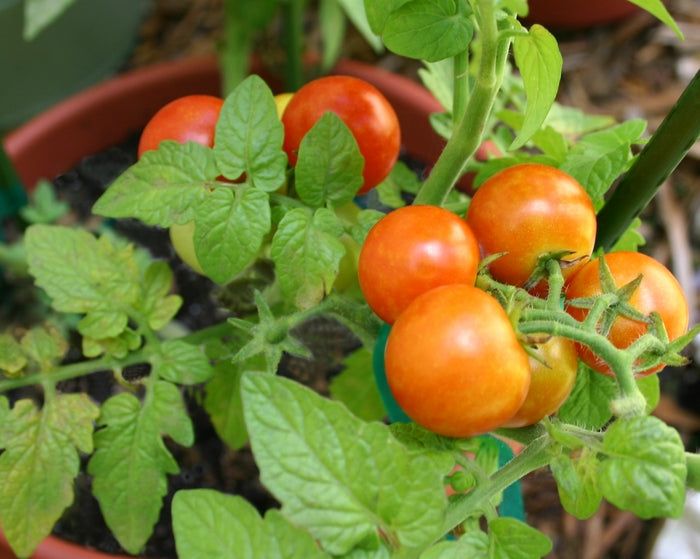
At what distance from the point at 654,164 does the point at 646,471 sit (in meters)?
0.28

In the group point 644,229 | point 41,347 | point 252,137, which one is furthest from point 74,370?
point 644,229

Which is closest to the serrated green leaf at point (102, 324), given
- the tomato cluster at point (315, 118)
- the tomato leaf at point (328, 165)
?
the tomato cluster at point (315, 118)

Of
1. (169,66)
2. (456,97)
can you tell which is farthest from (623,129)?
(169,66)

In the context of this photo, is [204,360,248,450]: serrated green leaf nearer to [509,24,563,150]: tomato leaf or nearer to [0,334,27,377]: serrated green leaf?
[0,334,27,377]: serrated green leaf

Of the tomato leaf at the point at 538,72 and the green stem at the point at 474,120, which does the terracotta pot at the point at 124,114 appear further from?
the tomato leaf at the point at 538,72

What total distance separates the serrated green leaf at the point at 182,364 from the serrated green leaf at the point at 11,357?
0.13m

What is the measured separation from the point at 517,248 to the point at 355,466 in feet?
0.69

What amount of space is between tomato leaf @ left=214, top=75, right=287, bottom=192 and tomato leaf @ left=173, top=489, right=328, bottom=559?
10.5 inches

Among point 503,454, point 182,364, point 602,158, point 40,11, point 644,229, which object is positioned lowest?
point 644,229

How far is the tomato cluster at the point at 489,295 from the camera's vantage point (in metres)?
0.48

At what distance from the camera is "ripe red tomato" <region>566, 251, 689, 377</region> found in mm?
538

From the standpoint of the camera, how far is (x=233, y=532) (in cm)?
46

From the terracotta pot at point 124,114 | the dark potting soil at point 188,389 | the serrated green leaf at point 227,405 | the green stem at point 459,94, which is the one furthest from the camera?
the terracotta pot at point 124,114

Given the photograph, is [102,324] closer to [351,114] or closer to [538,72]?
[351,114]
